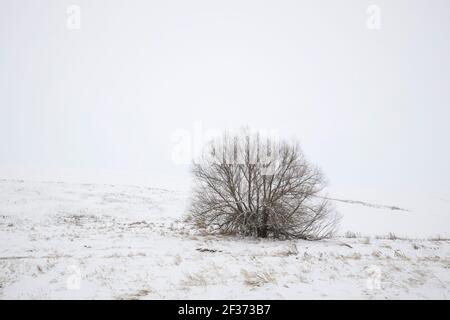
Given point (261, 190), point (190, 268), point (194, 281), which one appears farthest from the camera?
point (261, 190)

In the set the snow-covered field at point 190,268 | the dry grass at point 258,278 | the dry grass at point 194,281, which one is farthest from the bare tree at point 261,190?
the dry grass at point 194,281

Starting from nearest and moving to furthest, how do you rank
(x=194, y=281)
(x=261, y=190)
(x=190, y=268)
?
(x=194, y=281)
(x=190, y=268)
(x=261, y=190)

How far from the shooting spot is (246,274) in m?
7.32

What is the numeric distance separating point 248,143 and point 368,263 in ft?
31.7

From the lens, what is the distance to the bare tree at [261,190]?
619 inches

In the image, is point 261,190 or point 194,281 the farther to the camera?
point 261,190

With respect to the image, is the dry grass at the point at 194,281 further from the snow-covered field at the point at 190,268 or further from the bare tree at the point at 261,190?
the bare tree at the point at 261,190

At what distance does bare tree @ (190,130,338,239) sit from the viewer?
15727mm

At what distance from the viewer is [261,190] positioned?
640 inches

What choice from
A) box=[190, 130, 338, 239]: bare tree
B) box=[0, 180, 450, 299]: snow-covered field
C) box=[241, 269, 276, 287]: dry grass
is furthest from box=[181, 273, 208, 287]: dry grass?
box=[190, 130, 338, 239]: bare tree

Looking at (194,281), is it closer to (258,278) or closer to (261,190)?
(258,278)

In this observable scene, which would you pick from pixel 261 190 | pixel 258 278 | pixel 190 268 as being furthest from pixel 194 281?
pixel 261 190

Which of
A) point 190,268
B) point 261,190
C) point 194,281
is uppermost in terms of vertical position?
point 261,190
